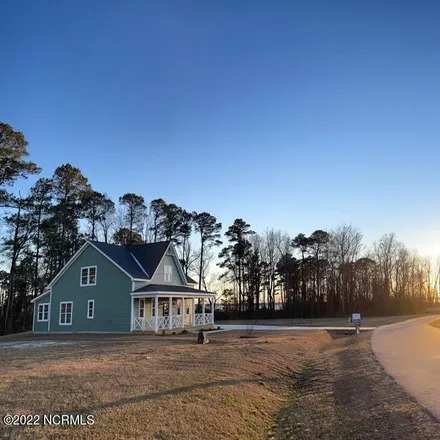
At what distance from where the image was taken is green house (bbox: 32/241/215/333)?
27.7m

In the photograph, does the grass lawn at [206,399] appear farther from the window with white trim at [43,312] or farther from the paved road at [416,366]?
the window with white trim at [43,312]

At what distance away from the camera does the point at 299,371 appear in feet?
44.1

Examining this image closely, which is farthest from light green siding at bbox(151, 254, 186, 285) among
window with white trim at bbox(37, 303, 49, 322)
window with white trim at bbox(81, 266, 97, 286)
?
window with white trim at bbox(37, 303, 49, 322)

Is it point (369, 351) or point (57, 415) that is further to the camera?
point (369, 351)

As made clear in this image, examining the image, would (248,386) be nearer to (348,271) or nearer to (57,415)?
(57,415)

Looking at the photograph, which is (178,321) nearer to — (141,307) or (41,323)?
(141,307)

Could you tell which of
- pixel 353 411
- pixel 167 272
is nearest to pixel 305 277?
pixel 167 272

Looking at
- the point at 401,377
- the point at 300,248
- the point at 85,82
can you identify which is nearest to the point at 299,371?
the point at 401,377

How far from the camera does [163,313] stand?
31.0 metres

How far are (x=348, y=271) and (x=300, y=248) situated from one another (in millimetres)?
8101

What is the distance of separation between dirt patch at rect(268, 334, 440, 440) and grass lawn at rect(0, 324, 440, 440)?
0.02 meters

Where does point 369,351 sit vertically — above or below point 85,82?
below

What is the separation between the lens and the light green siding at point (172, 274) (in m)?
30.2

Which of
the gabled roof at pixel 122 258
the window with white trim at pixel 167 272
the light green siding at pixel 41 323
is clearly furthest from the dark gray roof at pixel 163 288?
the light green siding at pixel 41 323
